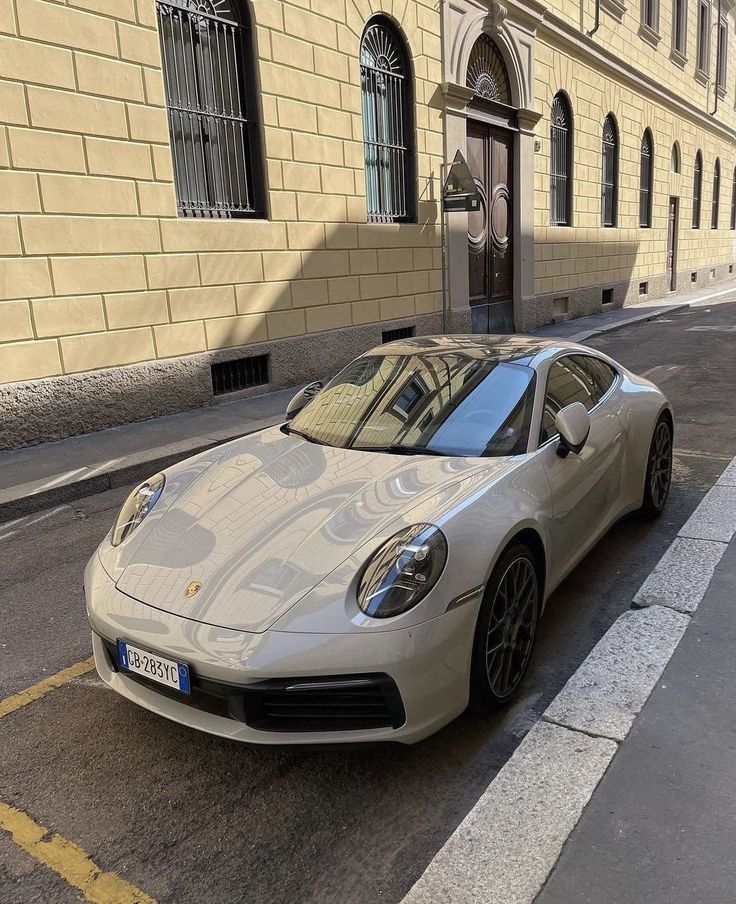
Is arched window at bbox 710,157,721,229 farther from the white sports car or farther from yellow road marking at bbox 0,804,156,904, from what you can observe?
yellow road marking at bbox 0,804,156,904

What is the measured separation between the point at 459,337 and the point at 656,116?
21.9 m

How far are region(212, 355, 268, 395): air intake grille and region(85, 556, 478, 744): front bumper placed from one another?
688 centimetres

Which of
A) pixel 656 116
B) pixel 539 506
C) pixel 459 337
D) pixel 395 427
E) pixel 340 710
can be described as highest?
pixel 656 116

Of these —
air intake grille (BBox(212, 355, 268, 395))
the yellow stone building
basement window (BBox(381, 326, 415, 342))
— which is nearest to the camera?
the yellow stone building

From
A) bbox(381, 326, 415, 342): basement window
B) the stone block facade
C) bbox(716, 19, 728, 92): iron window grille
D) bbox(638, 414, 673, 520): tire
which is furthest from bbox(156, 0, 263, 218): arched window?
bbox(716, 19, 728, 92): iron window grille

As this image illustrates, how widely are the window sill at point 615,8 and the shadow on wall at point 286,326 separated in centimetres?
982

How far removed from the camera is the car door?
342 centimetres

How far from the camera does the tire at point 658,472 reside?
4.73 metres

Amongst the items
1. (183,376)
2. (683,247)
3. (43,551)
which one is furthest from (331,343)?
(683,247)

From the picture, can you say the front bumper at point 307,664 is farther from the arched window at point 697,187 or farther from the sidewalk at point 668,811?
the arched window at point 697,187

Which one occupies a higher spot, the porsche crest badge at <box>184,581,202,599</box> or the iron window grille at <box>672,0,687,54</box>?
the iron window grille at <box>672,0,687,54</box>

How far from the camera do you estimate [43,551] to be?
492 cm

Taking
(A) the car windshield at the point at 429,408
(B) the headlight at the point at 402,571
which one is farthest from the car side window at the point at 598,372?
(B) the headlight at the point at 402,571

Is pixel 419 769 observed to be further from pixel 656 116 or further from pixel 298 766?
pixel 656 116
